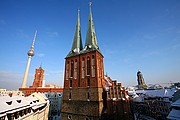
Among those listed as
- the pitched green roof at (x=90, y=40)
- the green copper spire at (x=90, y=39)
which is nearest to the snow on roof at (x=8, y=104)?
the pitched green roof at (x=90, y=40)

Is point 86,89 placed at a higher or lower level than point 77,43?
lower

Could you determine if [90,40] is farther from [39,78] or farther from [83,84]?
[39,78]

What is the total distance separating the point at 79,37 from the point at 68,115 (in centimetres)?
1962

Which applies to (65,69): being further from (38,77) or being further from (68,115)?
(38,77)

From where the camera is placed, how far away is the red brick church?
67.1ft

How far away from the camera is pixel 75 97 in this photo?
22984 millimetres

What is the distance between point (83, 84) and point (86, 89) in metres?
1.30

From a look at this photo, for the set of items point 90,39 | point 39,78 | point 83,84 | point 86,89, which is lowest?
point 86,89

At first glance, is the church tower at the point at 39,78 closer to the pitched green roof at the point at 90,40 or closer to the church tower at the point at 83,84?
the church tower at the point at 83,84

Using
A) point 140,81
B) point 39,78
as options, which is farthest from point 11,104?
point 140,81

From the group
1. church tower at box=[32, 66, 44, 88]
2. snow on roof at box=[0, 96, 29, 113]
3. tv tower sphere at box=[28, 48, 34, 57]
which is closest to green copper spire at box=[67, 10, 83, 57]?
snow on roof at box=[0, 96, 29, 113]

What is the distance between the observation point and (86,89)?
2205 centimetres

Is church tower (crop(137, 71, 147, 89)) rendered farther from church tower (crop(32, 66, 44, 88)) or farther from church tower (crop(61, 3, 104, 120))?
church tower (crop(32, 66, 44, 88))

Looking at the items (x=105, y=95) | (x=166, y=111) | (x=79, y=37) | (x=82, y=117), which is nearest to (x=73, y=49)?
(x=79, y=37)
